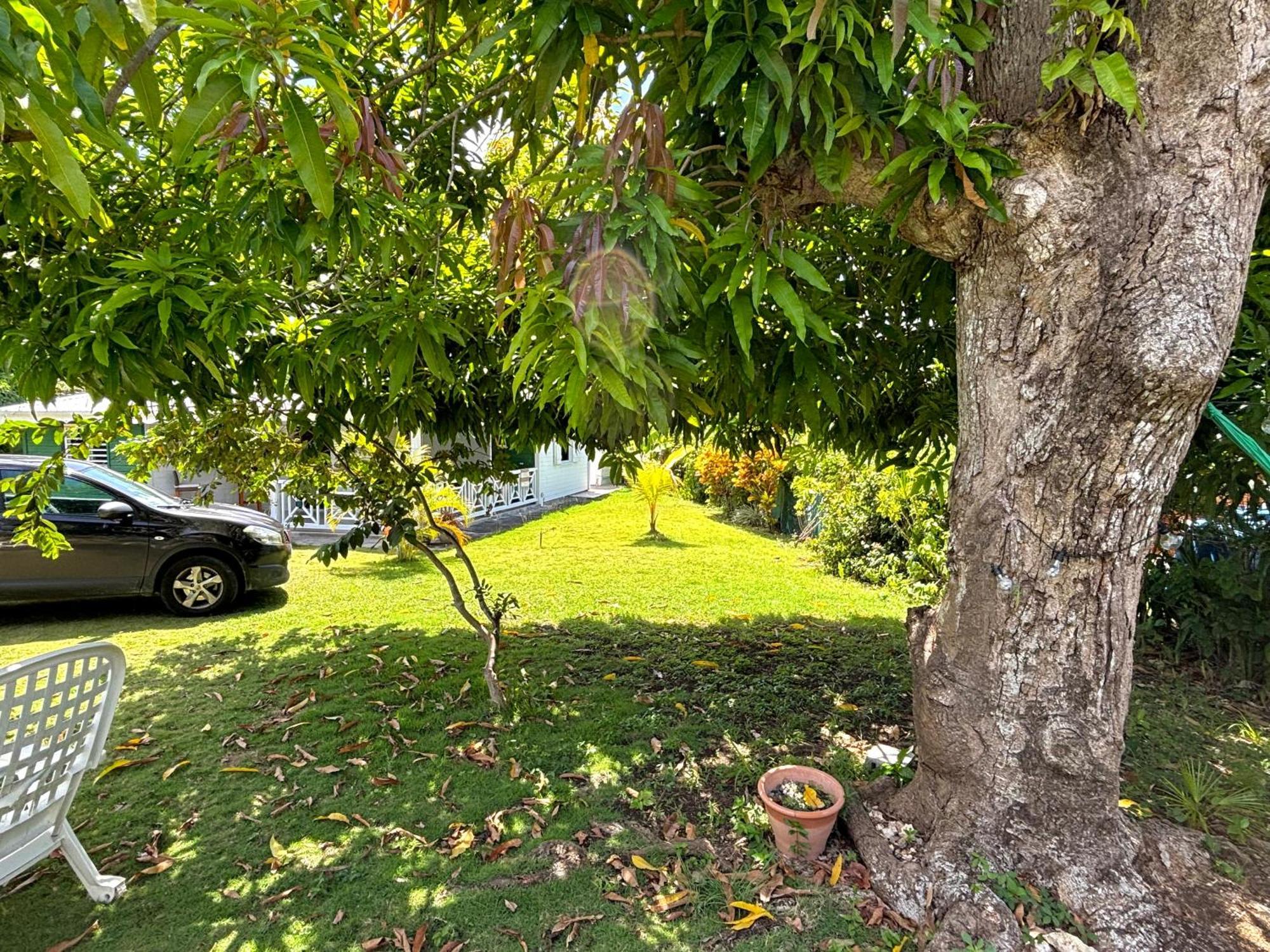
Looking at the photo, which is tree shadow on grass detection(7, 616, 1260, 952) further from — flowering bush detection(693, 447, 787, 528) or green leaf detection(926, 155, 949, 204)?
flowering bush detection(693, 447, 787, 528)

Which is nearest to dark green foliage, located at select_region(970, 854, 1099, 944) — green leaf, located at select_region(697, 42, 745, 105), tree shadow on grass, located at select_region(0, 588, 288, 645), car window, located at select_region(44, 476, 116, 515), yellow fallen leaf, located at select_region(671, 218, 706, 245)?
yellow fallen leaf, located at select_region(671, 218, 706, 245)

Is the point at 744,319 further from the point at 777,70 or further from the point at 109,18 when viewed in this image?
the point at 109,18

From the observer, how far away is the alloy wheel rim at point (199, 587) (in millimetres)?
6352

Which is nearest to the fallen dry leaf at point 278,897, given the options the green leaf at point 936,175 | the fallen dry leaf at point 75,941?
the fallen dry leaf at point 75,941

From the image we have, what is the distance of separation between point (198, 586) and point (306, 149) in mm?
6543

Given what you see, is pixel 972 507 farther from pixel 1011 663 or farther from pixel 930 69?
pixel 930 69

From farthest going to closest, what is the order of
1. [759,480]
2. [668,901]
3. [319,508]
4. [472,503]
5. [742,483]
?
[742,483], [759,480], [472,503], [319,508], [668,901]

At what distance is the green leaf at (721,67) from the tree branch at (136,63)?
1190mm

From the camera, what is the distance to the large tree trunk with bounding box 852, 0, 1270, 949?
1923mm

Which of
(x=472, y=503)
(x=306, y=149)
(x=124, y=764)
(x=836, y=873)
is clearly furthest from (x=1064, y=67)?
(x=472, y=503)

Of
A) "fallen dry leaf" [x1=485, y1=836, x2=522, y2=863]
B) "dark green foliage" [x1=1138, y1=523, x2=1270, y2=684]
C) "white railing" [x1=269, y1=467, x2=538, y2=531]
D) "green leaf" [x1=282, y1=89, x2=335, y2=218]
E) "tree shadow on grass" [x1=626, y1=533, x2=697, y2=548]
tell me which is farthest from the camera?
"tree shadow on grass" [x1=626, y1=533, x2=697, y2=548]

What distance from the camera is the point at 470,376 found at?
3986mm

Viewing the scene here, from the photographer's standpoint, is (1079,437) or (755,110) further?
(1079,437)

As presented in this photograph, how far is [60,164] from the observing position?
3.29 ft
